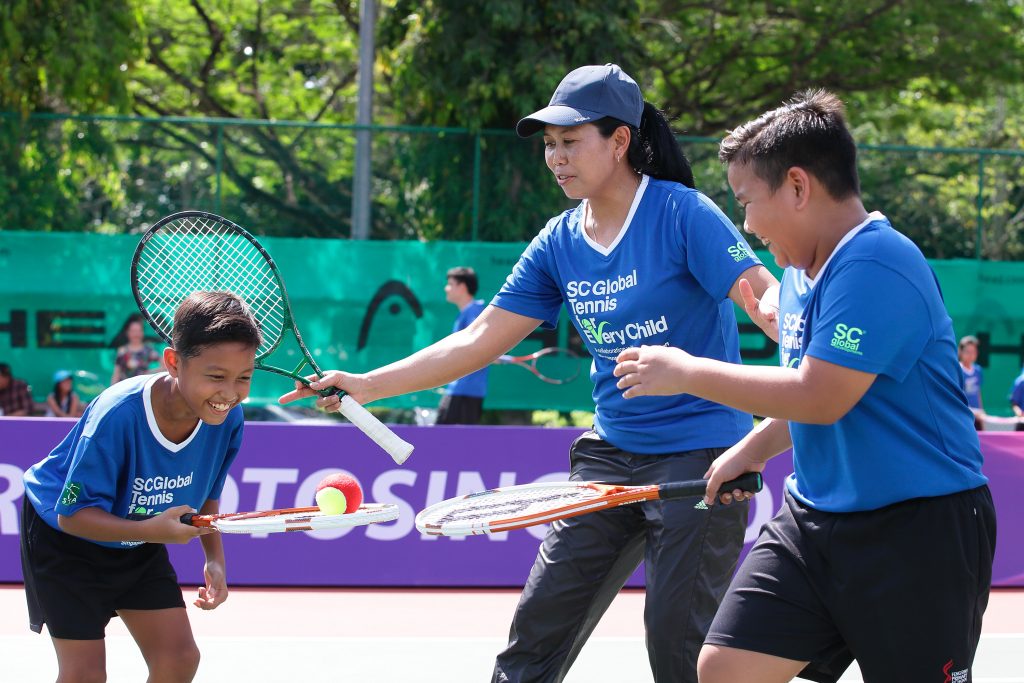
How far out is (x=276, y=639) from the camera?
6.21 m

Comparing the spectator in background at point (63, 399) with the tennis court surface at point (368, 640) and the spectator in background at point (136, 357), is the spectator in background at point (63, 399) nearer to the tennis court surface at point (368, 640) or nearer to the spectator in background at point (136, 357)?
the spectator in background at point (136, 357)

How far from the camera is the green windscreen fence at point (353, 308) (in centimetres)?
1163

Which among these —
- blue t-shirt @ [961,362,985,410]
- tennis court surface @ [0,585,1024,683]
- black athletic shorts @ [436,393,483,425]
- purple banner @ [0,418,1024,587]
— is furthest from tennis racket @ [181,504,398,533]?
blue t-shirt @ [961,362,985,410]

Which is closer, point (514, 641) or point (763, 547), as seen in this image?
point (763, 547)

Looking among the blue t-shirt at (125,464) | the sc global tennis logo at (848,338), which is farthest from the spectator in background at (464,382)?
the sc global tennis logo at (848,338)

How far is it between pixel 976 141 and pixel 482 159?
1430 cm

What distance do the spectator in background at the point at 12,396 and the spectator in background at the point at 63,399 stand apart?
0.19 meters

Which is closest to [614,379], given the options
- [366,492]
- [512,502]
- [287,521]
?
[512,502]

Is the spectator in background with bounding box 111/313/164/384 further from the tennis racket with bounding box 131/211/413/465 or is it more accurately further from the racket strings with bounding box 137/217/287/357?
the racket strings with bounding box 137/217/287/357

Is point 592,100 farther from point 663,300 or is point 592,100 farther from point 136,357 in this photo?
point 136,357

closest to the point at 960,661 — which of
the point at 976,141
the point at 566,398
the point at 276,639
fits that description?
the point at 276,639

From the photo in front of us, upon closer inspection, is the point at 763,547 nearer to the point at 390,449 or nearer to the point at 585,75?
the point at 390,449

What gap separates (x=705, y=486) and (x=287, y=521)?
1.14m

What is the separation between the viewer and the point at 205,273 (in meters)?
4.89
